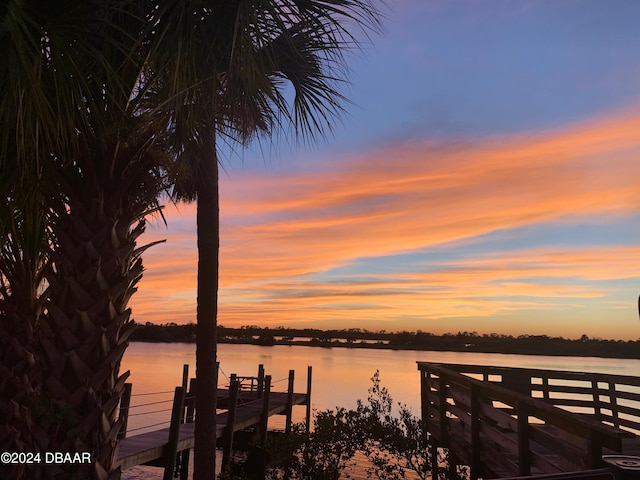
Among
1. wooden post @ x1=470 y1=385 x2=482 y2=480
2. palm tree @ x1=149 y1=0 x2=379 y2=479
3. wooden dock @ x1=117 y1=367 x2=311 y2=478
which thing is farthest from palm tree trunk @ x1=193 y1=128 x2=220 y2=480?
wooden post @ x1=470 y1=385 x2=482 y2=480

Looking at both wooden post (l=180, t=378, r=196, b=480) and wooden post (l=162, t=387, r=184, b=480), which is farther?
wooden post (l=180, t=378, r=196, b=480)

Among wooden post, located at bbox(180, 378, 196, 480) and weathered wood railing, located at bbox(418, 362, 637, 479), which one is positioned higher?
weathered wood railing, located at bbox(418, 362, 637, 479)

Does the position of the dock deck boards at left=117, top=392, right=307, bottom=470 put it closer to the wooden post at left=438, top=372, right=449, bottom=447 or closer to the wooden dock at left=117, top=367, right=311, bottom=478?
the wooden dock at left=117, top=367, right=311, bottom=478

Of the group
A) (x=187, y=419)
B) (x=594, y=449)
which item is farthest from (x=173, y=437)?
(x=594, y=449)

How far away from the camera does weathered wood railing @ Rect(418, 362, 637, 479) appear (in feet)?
16.9

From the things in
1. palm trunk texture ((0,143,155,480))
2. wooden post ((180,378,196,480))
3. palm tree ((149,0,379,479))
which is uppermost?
palm tree ((149,0,379,479))

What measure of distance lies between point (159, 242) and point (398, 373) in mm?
70523

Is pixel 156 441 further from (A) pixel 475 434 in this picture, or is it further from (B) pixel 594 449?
→ (B) pixel 594 449

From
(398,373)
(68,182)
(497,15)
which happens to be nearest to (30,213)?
(68,182)

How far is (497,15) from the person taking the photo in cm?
1108

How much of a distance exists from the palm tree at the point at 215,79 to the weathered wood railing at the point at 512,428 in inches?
176

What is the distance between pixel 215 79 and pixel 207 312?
526 centimetres

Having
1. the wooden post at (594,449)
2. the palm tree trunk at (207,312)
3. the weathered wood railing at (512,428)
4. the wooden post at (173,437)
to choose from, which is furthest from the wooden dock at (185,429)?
the wooden post at (594,449)

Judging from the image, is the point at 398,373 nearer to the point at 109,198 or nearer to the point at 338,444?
the point at 338,444
